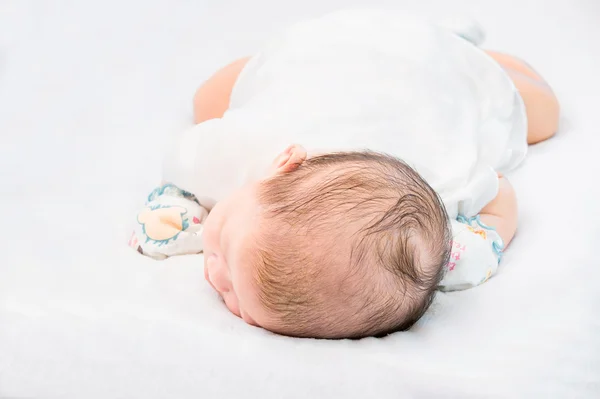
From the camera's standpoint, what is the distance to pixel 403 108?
120 centimetres

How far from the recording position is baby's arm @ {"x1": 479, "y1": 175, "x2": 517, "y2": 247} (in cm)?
118

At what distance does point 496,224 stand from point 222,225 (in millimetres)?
468

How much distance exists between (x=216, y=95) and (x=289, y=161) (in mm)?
655

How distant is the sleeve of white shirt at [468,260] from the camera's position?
3.37 feet

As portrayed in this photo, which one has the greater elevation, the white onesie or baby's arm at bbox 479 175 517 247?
the white onesie

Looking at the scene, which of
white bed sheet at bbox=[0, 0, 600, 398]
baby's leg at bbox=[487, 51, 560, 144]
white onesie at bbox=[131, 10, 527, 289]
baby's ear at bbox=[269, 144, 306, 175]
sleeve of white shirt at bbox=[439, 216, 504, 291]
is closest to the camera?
white bed sheet at bbox=[0, 0, 600, 398]

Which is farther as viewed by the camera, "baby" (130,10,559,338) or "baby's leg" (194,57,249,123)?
"baby's leg" (194,57,249,123)

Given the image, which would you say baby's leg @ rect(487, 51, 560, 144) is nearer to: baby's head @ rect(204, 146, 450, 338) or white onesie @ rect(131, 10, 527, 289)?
white onesie @ rect(131, 10, 527, 289)

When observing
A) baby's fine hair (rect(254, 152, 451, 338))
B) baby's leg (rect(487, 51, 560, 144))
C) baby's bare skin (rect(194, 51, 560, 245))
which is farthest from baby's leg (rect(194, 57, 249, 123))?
baby's fine hair (rect(254, 152, 451, 338))

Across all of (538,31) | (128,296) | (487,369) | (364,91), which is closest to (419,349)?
(487,369)

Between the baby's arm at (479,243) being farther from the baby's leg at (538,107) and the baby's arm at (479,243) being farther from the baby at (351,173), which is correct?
the baby's leg at (538,107)

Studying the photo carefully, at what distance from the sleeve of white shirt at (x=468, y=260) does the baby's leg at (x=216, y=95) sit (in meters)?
0.63

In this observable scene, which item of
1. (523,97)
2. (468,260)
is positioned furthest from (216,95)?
(468,260)

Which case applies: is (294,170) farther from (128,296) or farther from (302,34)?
(302,34)
